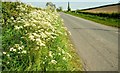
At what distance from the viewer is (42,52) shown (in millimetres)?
6555

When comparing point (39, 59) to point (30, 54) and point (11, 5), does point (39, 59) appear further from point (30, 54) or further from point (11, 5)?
point (11, 5)

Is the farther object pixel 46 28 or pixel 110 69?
pixel 110 69

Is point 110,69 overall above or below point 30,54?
below

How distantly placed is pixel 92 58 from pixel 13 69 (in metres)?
5.01

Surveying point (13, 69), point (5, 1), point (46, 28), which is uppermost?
point (5, 1)

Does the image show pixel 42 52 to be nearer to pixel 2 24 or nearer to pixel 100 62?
pixel 2 24

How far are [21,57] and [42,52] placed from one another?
598 millimetres

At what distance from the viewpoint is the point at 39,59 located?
6234mm

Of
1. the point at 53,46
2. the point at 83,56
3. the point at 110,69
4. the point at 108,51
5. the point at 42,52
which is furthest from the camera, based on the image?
the point at 108,51

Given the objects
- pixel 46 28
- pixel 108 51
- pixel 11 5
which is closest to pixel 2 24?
pixel 46 28

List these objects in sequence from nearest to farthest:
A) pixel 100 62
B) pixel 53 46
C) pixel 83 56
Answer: pixel 53 46, pixel 100 62, pixel 83 56

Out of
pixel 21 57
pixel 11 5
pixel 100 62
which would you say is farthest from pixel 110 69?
pixel 11 5

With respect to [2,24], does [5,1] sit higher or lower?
higher

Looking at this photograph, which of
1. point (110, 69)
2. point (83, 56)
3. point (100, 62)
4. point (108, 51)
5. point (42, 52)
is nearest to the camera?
point (42, 52)
